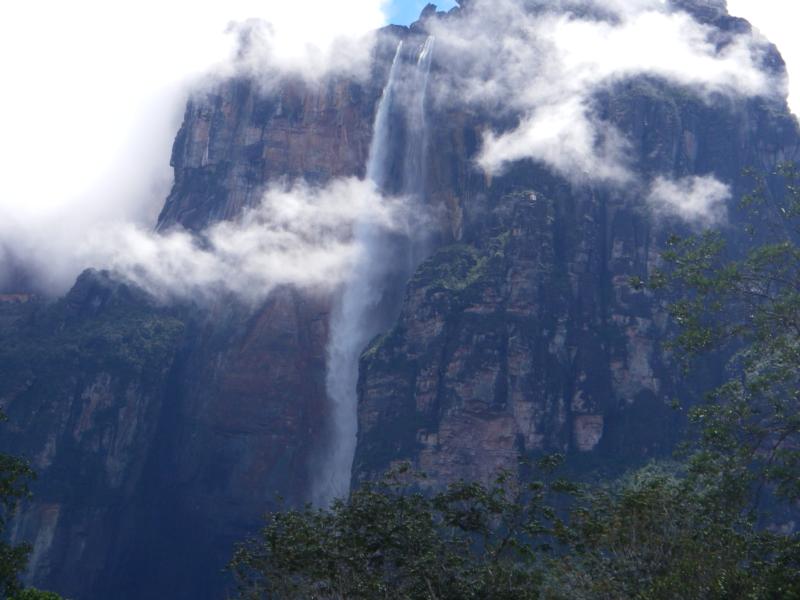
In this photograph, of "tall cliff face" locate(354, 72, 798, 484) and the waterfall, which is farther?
the waterfall

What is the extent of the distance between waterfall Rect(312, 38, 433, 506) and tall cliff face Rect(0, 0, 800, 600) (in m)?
0.55

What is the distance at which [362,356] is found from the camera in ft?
262

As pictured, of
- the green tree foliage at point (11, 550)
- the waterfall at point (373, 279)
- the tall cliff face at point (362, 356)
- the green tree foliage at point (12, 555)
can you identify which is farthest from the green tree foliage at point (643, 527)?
the waterfall at point (373, 279)

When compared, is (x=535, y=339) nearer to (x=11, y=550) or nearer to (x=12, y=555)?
(x=11, y=550)

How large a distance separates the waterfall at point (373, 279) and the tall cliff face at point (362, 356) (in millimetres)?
549

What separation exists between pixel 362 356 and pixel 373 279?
11.6 metres

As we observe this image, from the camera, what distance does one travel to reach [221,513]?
8144cm

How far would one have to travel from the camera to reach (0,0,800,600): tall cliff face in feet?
243

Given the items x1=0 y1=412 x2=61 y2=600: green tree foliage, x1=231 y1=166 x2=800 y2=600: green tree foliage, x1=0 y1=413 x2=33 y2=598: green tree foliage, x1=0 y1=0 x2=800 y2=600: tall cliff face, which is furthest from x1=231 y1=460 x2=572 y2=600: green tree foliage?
x1=0 y1=0 x2=800 y2=600: tall cliff face

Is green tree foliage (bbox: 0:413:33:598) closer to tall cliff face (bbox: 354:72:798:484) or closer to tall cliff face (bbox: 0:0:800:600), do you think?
tall cliff face (bbox: 0:0:800:600)

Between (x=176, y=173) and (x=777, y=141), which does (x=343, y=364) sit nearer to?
(x=176, y=173)

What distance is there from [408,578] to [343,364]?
54.3 m

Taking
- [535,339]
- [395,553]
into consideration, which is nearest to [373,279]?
[535,339]

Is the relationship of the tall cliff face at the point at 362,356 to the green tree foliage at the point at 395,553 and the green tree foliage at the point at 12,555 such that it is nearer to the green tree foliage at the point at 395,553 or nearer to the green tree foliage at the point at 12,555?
the green tree foliage at the point at 395,553
